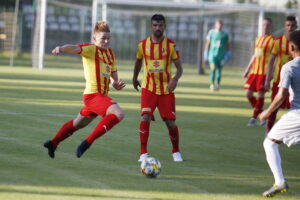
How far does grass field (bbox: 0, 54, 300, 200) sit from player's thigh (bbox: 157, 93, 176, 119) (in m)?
0.59

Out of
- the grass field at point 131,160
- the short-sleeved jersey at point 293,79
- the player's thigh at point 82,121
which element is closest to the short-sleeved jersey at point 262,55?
the grass field at point 131,160

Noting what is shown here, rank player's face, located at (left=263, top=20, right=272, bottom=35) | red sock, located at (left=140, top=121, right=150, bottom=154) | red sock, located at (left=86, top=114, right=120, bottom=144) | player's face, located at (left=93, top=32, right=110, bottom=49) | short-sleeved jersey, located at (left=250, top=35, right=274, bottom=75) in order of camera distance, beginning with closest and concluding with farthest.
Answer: red sock, located at (left=86, top=114, right=120, bottom=144) < player's face, located at (left=93, top=32, right=110, bottom=49) < red sock, located at (left=140, top=121, right=150, bottom=154) < player's face, located at (left=263, top=20, right=272, bottom=35) < short-sleeved jersey, located at (left=250, top=35, right=274, bottom=75)

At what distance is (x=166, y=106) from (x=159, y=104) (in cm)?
11

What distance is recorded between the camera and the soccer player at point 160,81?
34.4ft

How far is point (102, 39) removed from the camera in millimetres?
9875

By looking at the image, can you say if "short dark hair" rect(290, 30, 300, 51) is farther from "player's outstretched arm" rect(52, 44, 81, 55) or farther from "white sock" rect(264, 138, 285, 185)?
"player's outstretched arm" rect(52, 44, 81, 55)

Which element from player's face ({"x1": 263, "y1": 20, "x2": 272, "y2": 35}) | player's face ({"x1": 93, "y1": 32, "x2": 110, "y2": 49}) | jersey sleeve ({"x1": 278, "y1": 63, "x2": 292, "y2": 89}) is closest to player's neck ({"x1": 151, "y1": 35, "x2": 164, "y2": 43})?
player's face ({"x1": 93, "y1": 32, "x2": 110, "y2": 49})

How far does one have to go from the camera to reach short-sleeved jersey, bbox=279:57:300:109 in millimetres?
8062

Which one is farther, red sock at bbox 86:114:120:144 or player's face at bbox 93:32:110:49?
player's face at bbox 93:32:110:49

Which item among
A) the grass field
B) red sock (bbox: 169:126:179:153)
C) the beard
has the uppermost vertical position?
the beard

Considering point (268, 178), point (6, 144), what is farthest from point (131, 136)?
point (268, 178)

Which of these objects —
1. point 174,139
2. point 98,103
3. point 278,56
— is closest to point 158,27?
point 98,103

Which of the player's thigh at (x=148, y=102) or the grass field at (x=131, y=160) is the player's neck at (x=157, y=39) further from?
the grass field at (x=131, y=160)

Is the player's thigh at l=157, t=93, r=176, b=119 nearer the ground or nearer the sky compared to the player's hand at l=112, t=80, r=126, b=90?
nearer the ground
